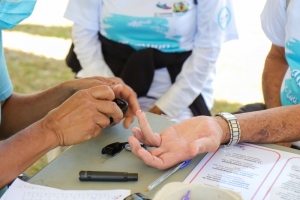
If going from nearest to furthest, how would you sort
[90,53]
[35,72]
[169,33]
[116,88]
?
[116,88] → [169,33] → [90,53] → [35,72]

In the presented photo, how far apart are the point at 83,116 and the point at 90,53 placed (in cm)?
82

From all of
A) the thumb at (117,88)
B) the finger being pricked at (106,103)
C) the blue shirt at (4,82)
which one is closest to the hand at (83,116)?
the finger being pricked at (106,103)

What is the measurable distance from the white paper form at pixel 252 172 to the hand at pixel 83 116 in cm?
31

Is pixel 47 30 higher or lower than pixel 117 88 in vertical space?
lower

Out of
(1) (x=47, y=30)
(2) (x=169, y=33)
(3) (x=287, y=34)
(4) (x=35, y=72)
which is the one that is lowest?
(4) (x=35, y=72)

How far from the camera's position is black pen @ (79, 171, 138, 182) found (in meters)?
1.09

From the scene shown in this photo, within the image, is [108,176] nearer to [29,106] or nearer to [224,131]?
[224,131]

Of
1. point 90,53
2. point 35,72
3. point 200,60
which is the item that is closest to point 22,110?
point 90,53

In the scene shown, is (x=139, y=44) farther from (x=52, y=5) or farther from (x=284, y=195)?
(x=52, y=5)

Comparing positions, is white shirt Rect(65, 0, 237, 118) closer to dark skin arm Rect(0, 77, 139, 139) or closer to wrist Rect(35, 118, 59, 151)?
dark skin arm Rect(0, 77, 139, 139)

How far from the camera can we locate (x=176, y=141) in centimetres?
117

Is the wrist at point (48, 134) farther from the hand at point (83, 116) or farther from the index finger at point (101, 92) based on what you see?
the index finger at point (101, 92)

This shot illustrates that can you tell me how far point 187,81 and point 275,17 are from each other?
0.49 meters

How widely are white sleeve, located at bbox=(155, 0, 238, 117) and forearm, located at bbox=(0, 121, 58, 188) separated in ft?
2.65
